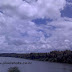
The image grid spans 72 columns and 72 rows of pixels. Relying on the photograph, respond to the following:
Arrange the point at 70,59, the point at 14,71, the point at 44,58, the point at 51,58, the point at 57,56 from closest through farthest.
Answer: the point at 14,71 < the point at 70,59 < the point at 57,56 < the point at 51,58 < the point at 44,58

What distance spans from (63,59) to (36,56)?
6588cm

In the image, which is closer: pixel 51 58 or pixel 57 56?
pixel 57 56

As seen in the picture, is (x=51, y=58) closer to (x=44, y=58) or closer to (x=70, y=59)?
(x=44, y=58)

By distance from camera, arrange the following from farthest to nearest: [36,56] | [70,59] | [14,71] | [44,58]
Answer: [36,56] < [44,58] < [70,59] < [14,71]

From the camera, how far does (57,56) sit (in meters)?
149

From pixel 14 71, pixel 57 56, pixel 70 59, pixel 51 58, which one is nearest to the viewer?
pixel 14 71

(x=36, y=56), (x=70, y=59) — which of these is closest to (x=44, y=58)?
(x=36, y=56)

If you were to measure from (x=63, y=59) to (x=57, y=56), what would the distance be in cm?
1155

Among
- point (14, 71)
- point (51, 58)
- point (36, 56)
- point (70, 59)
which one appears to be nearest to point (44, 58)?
point (51, 58)

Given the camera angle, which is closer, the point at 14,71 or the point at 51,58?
the point at 14,71

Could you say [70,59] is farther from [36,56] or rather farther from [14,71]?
[14,71]

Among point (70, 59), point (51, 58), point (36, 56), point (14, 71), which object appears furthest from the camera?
point (36, 56)

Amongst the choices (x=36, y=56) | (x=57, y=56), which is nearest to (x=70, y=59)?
(x=57, y=56)

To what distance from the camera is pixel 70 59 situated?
130875mm
